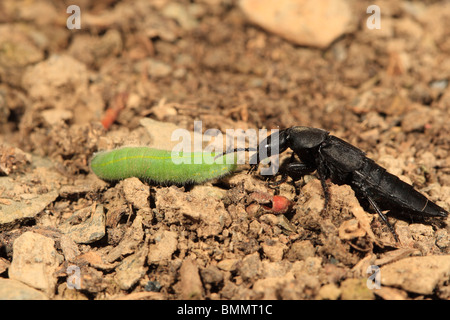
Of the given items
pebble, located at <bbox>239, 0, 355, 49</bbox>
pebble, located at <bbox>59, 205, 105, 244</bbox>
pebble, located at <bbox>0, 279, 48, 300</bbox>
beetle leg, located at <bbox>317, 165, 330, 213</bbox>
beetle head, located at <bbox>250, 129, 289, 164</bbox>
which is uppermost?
pebble, located at <bbox>239, 0, 355, 49</bbox>

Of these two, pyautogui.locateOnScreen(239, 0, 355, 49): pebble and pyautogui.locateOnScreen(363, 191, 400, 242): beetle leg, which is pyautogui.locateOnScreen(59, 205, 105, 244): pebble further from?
pyautogui.locateOnScreen(239, 0, 355, 49): pebble

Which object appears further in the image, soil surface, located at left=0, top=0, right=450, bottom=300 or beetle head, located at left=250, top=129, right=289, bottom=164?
beetle head, located at left=250, top=129, right=289, bottom=164

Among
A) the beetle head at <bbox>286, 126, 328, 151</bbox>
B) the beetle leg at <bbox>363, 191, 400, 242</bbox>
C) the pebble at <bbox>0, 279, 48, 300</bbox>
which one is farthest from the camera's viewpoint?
the beetle head at <bbox>286, 126, 328, 151</bbox>

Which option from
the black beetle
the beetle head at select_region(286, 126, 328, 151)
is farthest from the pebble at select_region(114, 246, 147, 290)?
the beetle head at select_region(286, 126, 328, 151)

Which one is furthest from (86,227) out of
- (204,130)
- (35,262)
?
(204,130)
